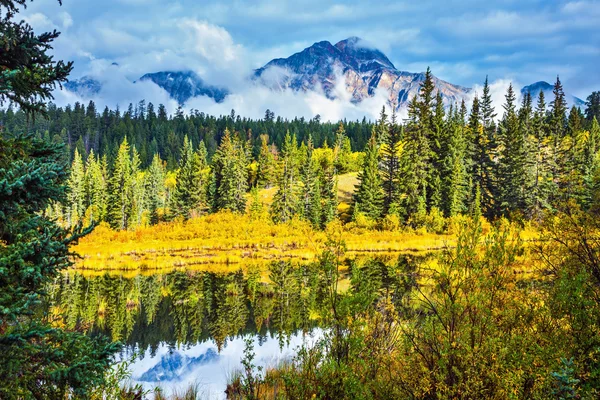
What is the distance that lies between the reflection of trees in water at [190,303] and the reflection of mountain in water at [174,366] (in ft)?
4.12

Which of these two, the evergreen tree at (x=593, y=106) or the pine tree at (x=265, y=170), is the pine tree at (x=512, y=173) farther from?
the evergreen tree at (x=593, y=106)

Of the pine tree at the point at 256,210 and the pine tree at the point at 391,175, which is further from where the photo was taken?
the pine tree at the point at 256,210

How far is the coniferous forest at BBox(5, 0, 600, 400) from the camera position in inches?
177

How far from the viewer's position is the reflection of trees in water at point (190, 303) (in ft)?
58.3

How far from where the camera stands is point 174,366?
14344mm

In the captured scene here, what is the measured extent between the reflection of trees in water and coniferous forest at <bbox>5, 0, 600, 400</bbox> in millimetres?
185

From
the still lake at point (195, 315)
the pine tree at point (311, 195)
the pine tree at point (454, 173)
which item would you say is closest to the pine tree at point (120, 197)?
the pine tree at point (311, 195)

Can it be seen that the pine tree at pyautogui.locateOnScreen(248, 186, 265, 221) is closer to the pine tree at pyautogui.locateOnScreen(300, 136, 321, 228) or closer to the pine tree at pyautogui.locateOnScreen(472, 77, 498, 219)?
the pine tree at pyautogui.locateOnScreen(300, 136, 321, 228)

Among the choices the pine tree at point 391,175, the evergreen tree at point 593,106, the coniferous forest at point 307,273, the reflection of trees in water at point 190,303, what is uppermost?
the evergreen tree at point 593,106

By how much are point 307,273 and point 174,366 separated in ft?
52.0

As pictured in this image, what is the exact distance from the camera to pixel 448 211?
51000mm

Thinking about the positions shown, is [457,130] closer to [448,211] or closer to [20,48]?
[448,211]

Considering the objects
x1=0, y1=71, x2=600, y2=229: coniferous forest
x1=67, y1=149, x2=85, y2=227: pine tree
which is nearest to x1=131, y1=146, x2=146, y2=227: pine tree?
x1=0, y1=71, x2=600, y2=229: coniferous forest

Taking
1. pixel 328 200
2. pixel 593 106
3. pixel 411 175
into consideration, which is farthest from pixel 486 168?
pixel 593 106
